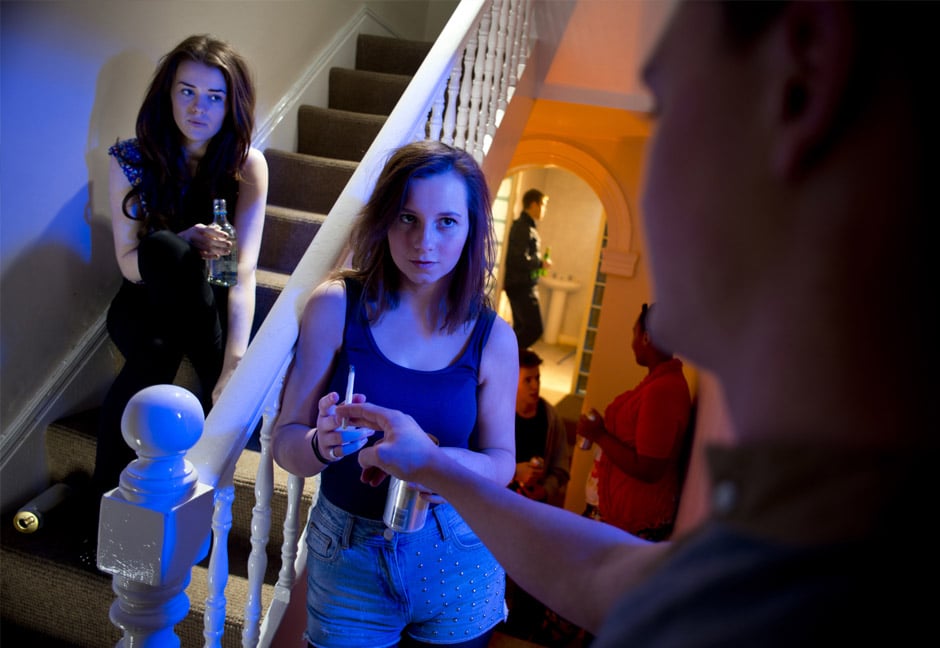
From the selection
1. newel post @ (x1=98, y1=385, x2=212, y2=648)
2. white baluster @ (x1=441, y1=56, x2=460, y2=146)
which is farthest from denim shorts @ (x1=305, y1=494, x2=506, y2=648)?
white baluster @ (x1=441, y1=56, x2=460, y2=146)

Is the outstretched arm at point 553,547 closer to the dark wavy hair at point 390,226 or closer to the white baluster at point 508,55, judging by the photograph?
the dark wavy hair at point 390,226

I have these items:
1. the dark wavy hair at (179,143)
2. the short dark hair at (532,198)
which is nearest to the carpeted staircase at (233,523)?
the dark wavy hair at (179,143)

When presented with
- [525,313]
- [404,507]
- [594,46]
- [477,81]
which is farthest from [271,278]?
[525,313]

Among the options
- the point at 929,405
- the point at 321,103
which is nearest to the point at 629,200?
the point at 321,103

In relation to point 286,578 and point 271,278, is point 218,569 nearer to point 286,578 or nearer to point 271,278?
point 286,578

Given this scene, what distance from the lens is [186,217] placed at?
6.61ft

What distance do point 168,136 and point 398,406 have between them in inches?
51.3

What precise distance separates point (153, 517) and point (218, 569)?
14.7 inches

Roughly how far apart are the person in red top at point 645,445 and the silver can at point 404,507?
1.74 metres

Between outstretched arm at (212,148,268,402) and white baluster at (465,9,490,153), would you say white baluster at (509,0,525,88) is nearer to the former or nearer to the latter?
white baluster at (465,9,490,153)

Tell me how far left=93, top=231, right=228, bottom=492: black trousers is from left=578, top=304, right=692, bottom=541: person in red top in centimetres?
150

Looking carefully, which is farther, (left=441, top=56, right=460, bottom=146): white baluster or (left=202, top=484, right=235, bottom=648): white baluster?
(left=441, top=56, right=460, bottom=146): white baluster

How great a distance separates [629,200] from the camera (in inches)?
203

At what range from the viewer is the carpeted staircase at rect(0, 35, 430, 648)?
72.8 inches
